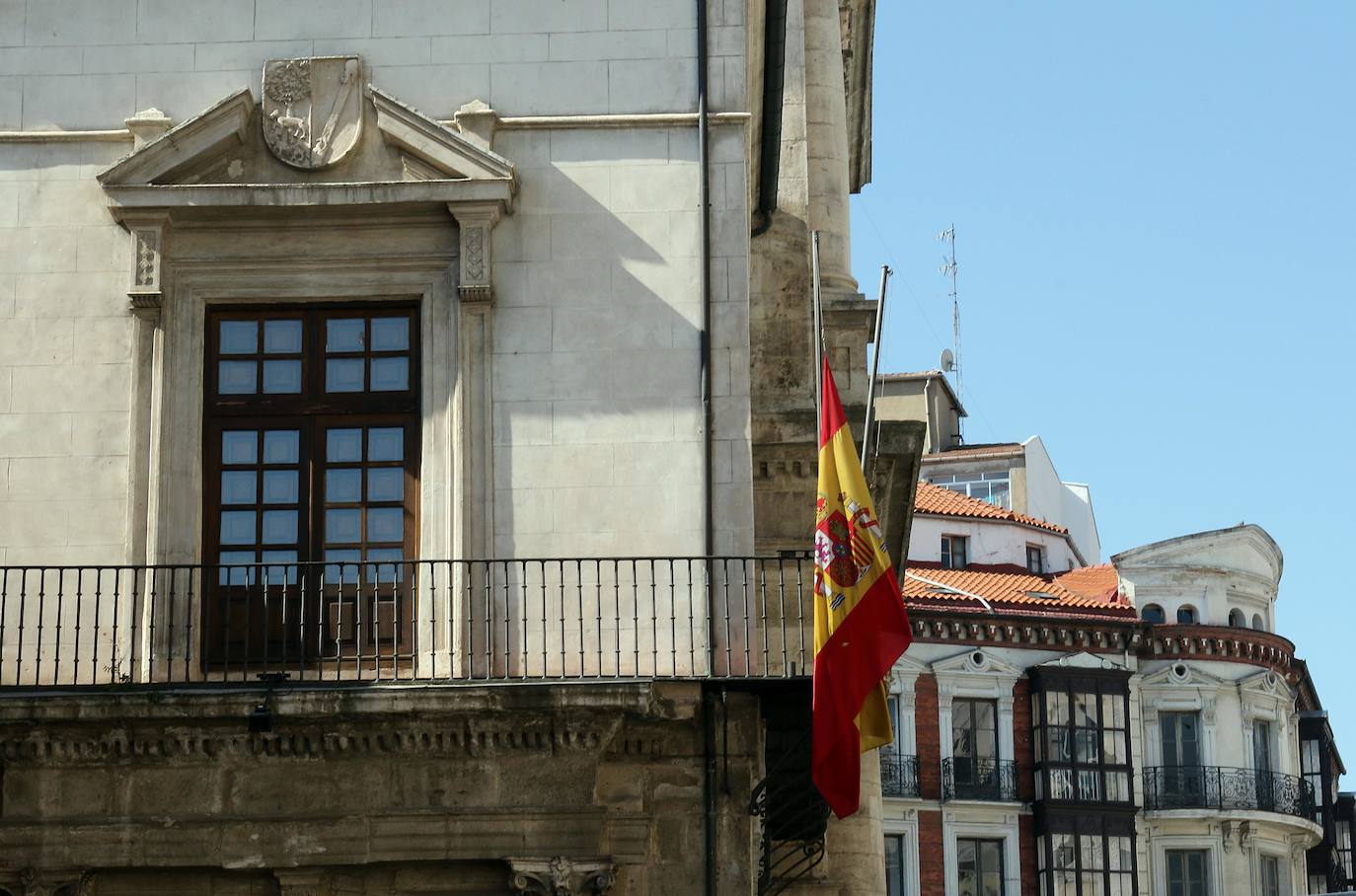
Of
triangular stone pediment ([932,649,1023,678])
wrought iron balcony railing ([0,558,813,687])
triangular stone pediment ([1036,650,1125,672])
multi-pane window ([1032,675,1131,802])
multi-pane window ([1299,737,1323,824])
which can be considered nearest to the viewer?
wrought iron balcony railing ([0,558,813,687])

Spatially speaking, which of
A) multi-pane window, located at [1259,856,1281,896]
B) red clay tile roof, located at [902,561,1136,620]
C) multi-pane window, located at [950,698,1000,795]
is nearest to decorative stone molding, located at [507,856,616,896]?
red clay tile roof, located at [902,561,1136,620]

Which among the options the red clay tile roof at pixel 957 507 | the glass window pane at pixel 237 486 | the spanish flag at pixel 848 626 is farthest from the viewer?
the red clay tile roof at pixel 957 507

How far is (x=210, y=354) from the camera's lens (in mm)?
18812

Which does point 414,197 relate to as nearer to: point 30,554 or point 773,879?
point 30,554

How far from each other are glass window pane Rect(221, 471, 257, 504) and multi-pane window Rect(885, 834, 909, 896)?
127 ft

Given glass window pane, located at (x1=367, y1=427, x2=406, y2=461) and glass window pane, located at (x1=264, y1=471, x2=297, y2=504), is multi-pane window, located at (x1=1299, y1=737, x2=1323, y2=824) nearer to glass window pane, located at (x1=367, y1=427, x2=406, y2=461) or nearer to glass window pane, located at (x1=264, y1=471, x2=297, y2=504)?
glass window pane, located at (x1=367, y1=427, x2=406, y2=461)

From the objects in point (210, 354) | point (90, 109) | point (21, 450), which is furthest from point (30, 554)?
point (90, 109)

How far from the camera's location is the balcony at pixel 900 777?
2207 inches

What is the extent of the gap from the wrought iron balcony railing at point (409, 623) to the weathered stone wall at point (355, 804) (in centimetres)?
56

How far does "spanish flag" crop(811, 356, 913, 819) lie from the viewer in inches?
669

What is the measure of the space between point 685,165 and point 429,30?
2231 millimetres

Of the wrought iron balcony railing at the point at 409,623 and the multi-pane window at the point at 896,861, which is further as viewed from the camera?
the multi-pane window at the point at 896,861

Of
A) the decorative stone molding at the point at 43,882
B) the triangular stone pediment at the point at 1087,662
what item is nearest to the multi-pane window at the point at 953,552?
the triangular stone pediment at the point at 1087,662

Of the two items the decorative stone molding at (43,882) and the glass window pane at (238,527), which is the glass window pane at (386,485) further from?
the decorative stone molding at (43,882)
